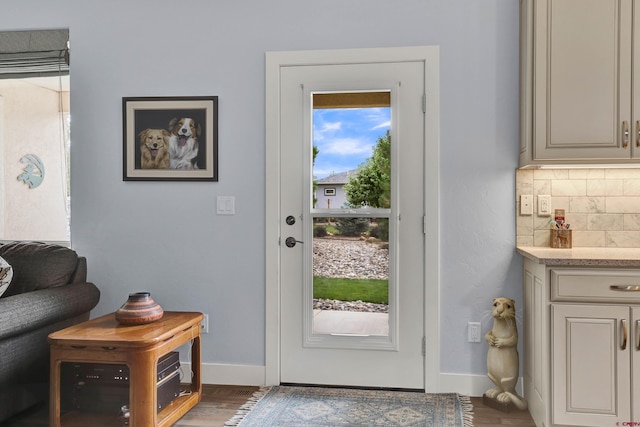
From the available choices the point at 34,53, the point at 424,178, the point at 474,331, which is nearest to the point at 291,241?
the point at 424,178

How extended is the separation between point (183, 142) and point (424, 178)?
1.47 meters

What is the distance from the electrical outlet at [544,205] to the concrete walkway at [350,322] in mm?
1057

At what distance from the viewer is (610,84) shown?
9.05ft

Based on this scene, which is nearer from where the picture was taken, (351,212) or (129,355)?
(129,355)

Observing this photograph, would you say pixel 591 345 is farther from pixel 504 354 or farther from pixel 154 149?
pixel 154 149

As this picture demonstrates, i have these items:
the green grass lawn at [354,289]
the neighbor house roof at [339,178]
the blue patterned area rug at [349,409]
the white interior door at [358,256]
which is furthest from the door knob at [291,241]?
the blue patterned area rug at [349,409]

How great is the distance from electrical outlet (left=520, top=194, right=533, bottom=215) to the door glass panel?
747 mm

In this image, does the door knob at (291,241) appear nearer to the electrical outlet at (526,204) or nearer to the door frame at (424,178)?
the door frame at (424,178)

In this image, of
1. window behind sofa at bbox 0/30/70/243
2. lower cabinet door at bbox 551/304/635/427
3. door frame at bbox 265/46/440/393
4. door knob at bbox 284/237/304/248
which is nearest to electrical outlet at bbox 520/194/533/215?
door frame at bbox 265/46/440/393

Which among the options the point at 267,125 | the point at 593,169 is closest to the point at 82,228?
the point at 267,125

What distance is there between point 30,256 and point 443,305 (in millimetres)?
2341

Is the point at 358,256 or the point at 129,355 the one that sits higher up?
the point at 358,256

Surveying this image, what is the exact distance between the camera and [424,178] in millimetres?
3160

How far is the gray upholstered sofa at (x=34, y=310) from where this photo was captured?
101 inches
